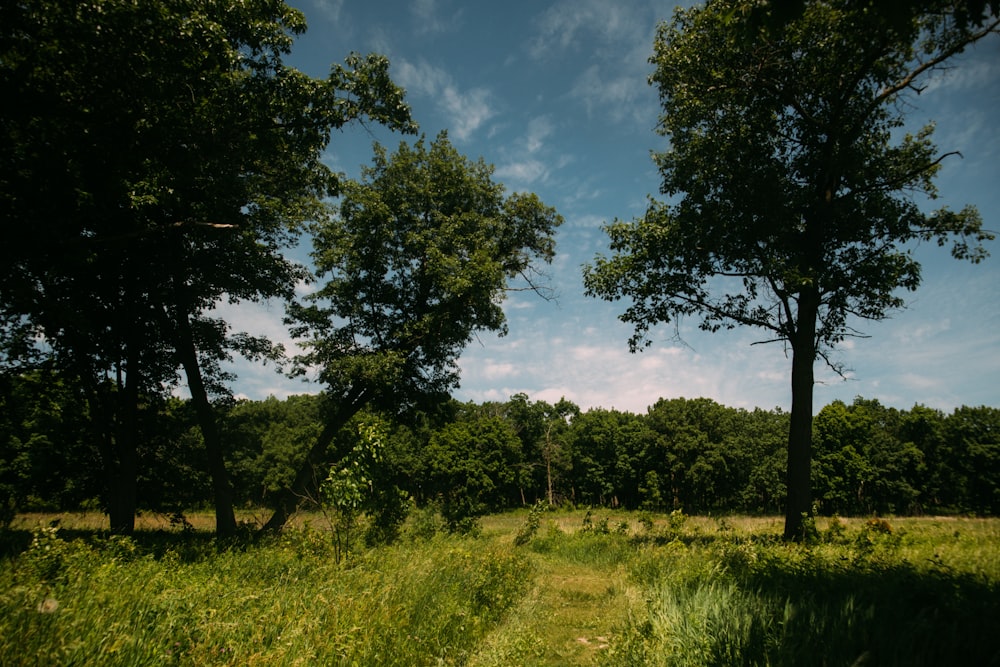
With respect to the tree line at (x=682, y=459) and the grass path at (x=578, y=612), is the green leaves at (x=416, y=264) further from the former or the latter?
the tree line at (x=682, y=459)

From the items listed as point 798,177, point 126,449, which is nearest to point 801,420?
point 798,177

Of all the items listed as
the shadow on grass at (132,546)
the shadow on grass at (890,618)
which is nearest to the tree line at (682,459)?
the shadow on grass at (132,546)

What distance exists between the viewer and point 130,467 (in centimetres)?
1355

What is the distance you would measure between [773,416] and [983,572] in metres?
83.0

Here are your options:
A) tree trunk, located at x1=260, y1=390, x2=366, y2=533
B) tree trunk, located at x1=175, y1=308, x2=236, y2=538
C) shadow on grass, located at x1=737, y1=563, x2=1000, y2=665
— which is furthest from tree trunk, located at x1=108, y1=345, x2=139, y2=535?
shadow on grass, located at x1=737, y1=563, x2=1000, y2=665

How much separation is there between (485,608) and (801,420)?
372 inches

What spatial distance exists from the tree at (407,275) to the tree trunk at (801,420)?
9764mm

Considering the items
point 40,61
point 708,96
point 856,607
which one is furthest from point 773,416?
point 40,61

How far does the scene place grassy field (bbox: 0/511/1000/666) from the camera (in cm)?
355

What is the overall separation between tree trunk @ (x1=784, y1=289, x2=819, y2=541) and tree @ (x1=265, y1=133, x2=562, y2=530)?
9764 mm

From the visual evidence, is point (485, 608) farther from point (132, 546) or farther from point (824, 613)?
point (132, 546)

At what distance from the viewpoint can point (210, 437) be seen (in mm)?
13508

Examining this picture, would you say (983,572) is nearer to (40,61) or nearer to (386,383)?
(386,383)

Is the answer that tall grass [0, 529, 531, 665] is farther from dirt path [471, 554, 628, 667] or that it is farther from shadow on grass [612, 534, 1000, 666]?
shadow on grass [612, 534, 1000, 666]
